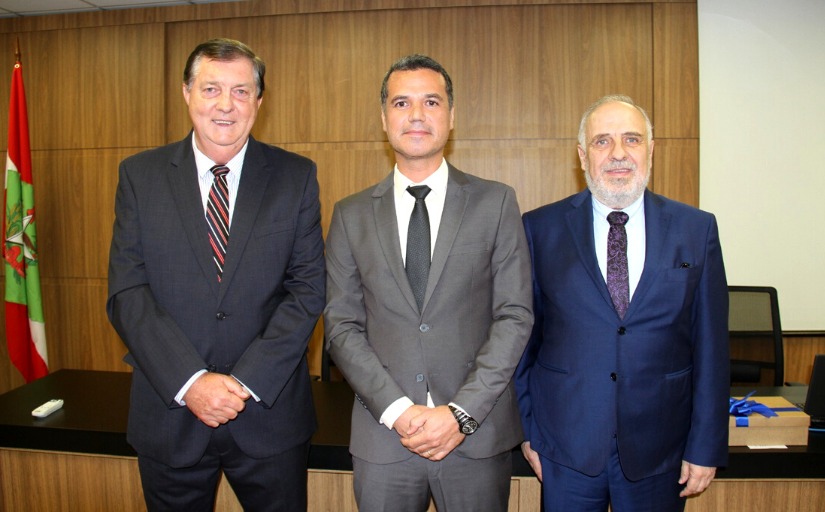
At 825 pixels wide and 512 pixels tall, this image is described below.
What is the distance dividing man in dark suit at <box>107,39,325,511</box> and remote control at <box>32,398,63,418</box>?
0.80 metres

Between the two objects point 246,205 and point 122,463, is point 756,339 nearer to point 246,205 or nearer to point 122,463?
point 246,205

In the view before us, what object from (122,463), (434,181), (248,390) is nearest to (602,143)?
(434,181)

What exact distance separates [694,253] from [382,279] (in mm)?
942

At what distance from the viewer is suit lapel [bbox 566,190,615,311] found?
5.61ft

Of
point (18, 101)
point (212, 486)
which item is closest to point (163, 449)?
point (212, 486)

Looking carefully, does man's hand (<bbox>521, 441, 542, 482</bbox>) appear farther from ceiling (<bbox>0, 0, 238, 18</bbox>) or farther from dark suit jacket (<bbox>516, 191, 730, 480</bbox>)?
ceiling (<bbox>0, 0, 238, 18</bbox>)

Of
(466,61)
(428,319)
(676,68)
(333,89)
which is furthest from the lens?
(333,89)

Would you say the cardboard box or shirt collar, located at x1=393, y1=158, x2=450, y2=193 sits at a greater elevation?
shirt collar, located at x1=393, y1=158, x2=450, y2=193

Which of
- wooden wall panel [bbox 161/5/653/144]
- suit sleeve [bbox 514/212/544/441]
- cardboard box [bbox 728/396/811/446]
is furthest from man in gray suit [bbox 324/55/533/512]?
wooden wall panel [bbox 161/5/653/144]

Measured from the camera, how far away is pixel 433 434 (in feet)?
5.17

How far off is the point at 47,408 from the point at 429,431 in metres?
1.65

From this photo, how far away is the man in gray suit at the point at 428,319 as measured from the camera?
1.64m

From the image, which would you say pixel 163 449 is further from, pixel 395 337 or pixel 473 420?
pixel 473 420

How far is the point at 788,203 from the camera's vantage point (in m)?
4.16
